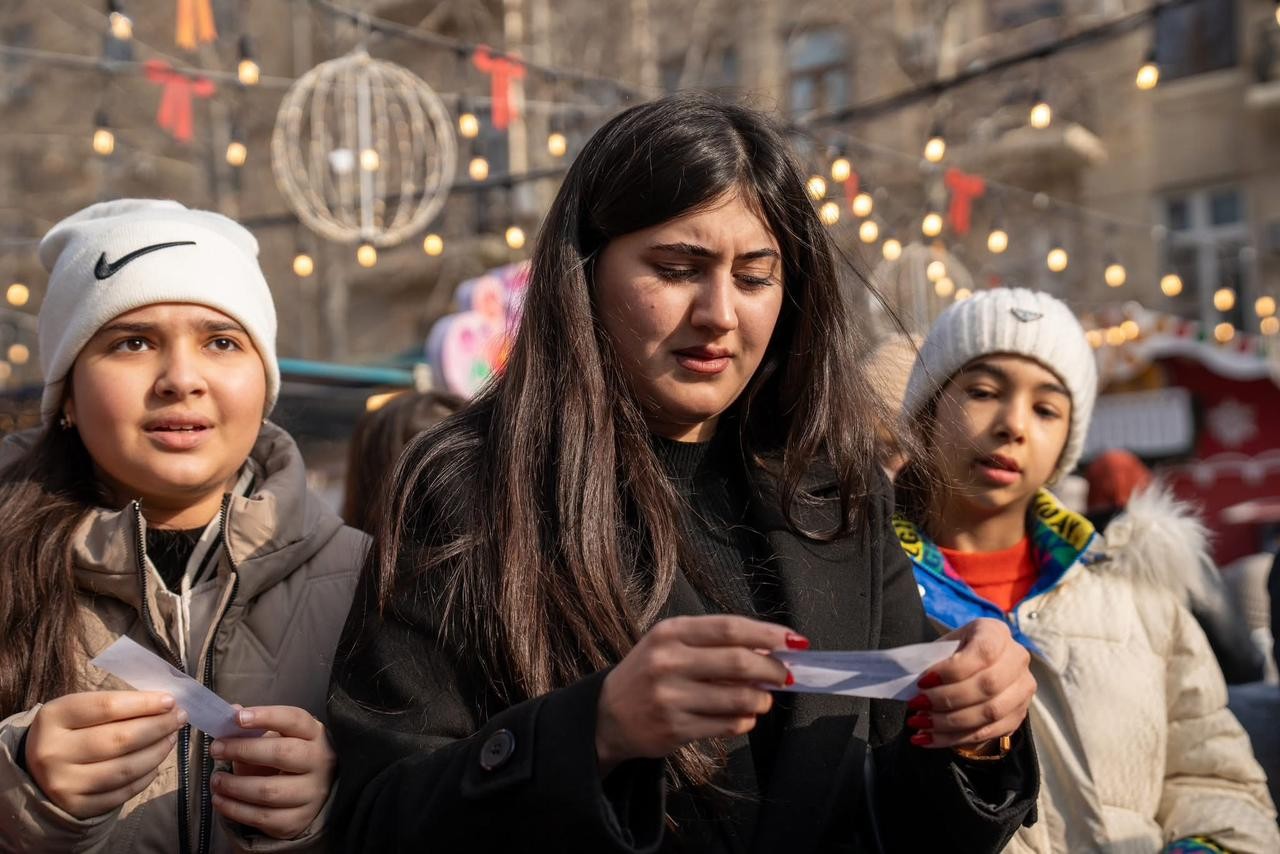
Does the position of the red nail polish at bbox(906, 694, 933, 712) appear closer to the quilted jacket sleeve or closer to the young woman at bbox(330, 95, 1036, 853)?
the young woman at bbox(330, 95, 1036, 853)

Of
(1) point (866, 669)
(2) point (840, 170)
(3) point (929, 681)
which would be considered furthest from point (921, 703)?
(2) point (840, 170)

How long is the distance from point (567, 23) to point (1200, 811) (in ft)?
47.5

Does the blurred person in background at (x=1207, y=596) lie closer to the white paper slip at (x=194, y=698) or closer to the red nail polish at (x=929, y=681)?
the red nail polish at (x=929, y=681)

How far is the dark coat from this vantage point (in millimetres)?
1397

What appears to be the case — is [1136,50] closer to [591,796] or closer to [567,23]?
[567,23]

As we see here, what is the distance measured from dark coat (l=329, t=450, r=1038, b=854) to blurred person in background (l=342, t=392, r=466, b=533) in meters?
1.77

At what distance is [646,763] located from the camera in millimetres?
1422

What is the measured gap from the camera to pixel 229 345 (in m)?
2.17

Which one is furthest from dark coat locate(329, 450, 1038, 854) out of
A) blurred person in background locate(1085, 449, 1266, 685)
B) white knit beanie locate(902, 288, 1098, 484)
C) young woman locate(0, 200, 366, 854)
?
blurred person in background locate(1085, 449, 1266, 685)

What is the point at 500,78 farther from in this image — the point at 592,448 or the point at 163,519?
the point at 592,448

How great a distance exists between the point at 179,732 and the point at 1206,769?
1.85m

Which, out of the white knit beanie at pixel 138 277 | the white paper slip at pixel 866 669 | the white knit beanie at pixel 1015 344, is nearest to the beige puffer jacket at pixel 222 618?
the white knit beanie at pixel 138 277

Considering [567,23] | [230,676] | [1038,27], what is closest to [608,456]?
[230,676]

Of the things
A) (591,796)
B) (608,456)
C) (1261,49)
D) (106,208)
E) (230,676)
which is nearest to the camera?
(591,796)
